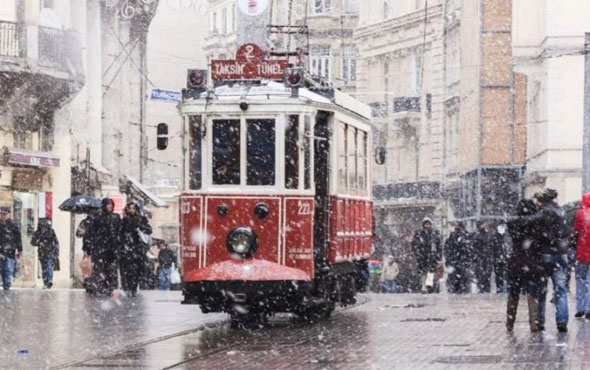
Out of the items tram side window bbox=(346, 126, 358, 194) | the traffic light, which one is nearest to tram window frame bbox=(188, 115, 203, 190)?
the traffic light

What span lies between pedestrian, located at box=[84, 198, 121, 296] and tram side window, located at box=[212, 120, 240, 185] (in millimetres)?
9145

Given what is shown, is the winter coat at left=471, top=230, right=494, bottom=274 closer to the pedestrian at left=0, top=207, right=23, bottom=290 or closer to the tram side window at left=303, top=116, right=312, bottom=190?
the pedestrian at left=0, top=207, right=23, bottom=290

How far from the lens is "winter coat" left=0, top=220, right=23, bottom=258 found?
34156 mm

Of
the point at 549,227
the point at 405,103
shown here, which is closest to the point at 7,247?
the point at 549,227

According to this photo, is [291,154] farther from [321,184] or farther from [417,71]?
[417,71]

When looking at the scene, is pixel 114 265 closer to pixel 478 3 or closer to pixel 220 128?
pixel 220 128

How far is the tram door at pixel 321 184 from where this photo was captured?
22031 mm

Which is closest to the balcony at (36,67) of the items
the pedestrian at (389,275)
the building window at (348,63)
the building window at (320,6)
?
the pedestrian at (389,275)

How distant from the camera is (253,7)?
32906 mm

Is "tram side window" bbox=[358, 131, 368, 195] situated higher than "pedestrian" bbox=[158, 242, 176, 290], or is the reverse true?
"tram side window" bbox=[358, 131, 368, 195]

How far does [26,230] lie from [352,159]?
18.8m

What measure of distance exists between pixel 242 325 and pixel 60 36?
1824 centimetres

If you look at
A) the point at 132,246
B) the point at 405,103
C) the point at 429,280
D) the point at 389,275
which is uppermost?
the point at 405,103

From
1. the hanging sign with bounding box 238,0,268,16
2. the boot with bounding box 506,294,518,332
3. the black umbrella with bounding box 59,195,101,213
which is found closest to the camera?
the boot with bounding box 506,294,518,332
